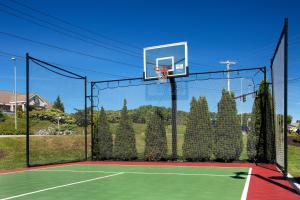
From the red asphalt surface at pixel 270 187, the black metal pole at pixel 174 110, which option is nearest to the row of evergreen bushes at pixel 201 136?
the black metal pole at pixel 174 110

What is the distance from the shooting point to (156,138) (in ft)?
49.3

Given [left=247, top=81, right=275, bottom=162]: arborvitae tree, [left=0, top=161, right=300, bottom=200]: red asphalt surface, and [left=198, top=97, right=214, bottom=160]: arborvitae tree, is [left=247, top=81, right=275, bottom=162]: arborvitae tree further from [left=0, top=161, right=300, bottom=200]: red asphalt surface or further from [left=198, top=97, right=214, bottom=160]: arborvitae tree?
[left=0, top=161, right=300, bottom=200]: red asphalt surface

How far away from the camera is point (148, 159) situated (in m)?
15.1

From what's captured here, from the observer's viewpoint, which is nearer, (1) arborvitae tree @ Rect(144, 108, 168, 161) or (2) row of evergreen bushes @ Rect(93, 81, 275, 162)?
(2) row of evergreen bushes @ Rect(93, 81, 275, 162)

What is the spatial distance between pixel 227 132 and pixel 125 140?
4.52 meters

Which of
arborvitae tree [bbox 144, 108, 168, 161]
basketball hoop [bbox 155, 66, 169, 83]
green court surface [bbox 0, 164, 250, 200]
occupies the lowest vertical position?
green court surface [bbox 0, 164, 250, 200]

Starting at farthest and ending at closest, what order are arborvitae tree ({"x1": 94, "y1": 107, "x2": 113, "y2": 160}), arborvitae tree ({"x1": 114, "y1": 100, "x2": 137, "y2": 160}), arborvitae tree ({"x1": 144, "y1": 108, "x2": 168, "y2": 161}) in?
arborvitae tree ({"x1": 94, "y1": 107, "x2": 113, "y2": 160}), arborvitae tree ({"x1": 114, "y1": 100, "x2": 137, "y2": 160}), arborvitae tree ({"x1": 144, "y1": 108, "x2": 168, "y2": 161})

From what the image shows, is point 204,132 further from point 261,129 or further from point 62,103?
point 62,103

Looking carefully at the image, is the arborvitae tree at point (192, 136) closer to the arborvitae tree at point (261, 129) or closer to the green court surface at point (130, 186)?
the arborvitae tree at point (261, 129)

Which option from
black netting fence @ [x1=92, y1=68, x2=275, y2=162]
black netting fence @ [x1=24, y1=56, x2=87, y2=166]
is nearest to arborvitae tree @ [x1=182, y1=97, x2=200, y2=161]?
black netting fence @ [x1=92, y1=68, x2=275, y2=162]

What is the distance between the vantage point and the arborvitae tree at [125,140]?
1556 cm

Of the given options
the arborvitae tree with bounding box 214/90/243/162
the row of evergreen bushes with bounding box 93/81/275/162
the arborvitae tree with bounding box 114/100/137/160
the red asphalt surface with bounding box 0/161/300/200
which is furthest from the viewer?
the arborvitae tree with bounding box 114/100/137/160

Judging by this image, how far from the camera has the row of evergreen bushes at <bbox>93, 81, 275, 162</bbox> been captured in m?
13.4

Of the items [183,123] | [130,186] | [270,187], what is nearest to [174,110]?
[183,123]
